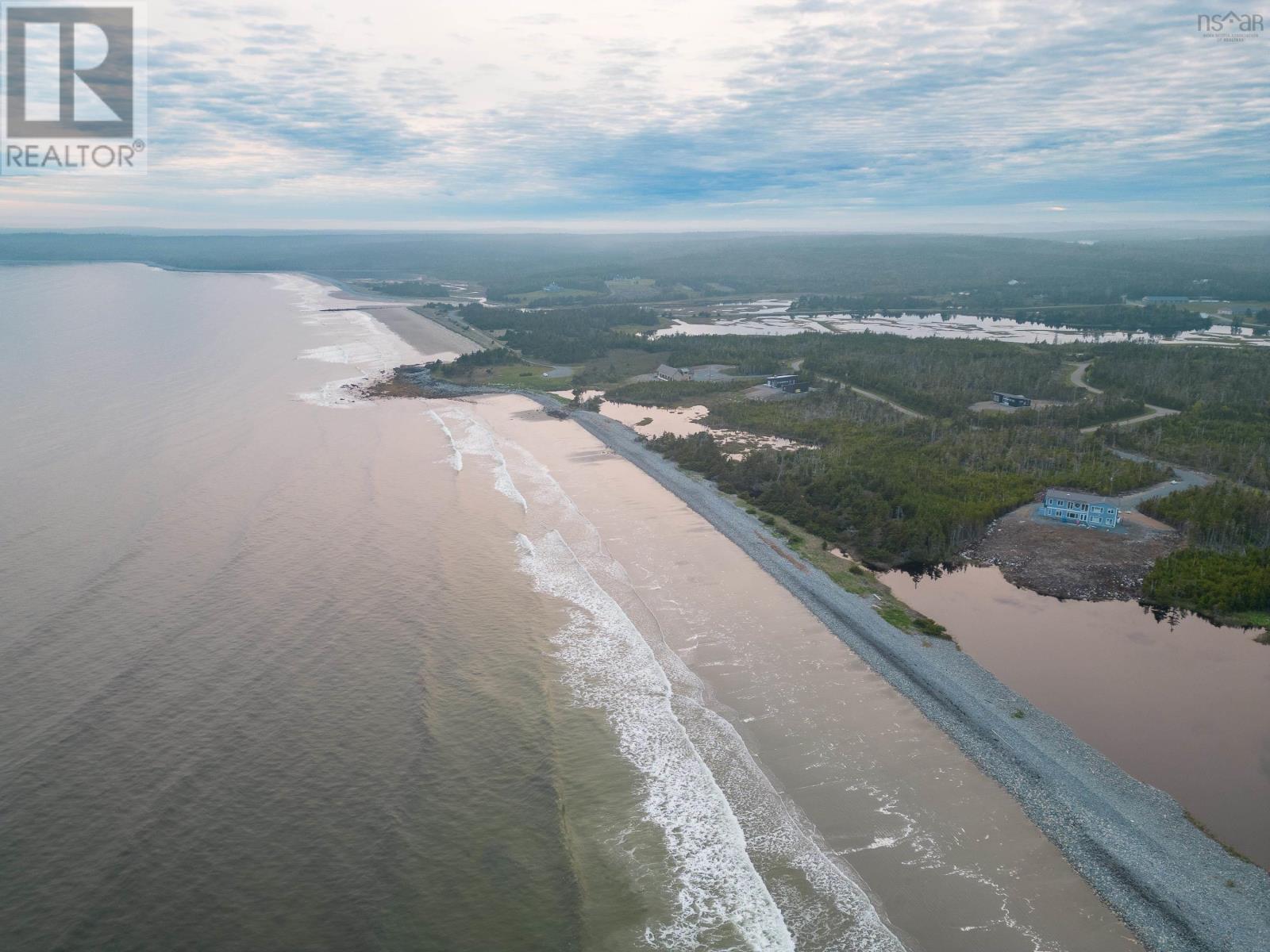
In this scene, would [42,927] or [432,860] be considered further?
[432,860]

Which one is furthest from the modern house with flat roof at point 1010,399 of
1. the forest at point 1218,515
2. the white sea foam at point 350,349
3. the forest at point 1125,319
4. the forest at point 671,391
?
the forest at point 1125,319

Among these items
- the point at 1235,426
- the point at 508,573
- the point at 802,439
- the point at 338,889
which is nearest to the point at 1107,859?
the point at 338,889

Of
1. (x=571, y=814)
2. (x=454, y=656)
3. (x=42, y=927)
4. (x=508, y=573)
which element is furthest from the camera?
(x=508, y=573)

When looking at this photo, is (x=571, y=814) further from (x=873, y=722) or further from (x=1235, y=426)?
(x=1235, y=426)

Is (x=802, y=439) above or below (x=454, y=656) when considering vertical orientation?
above

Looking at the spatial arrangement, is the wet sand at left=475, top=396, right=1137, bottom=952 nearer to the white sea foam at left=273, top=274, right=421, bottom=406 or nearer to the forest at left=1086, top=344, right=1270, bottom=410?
the white sea foam at left=273, top=274, right=421, bottom=406

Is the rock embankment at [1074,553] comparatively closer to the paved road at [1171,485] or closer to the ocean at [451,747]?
the paved road at [1171,485]
